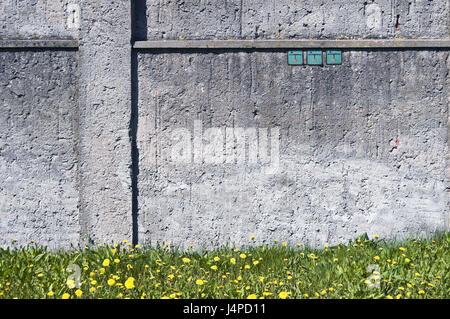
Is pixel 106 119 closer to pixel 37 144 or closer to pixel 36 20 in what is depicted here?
pixel 37 144

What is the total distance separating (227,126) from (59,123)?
1491mm

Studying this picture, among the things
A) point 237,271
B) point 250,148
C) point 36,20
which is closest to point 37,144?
point 36,20

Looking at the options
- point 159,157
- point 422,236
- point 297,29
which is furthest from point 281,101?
point 422,236

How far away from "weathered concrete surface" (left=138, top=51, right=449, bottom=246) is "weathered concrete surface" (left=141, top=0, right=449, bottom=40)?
22 cm

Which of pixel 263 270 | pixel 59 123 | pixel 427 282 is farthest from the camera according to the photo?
pixel 59 123

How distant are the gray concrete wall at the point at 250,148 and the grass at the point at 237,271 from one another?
23 cm

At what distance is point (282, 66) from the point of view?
4.21 meters

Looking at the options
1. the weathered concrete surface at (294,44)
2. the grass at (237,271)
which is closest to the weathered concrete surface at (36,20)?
the weathered concrete surface at (294,44)

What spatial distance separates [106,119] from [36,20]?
113 centimetres

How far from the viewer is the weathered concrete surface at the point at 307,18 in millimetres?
4266

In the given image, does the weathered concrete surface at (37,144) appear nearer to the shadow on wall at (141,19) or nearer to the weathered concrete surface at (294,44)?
the shadow on wall at (141,19)

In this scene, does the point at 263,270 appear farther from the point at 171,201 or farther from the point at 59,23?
the point at 59,23

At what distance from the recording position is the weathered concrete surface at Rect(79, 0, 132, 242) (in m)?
4.12

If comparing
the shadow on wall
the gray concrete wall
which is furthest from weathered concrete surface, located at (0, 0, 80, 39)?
the shadow on wall
